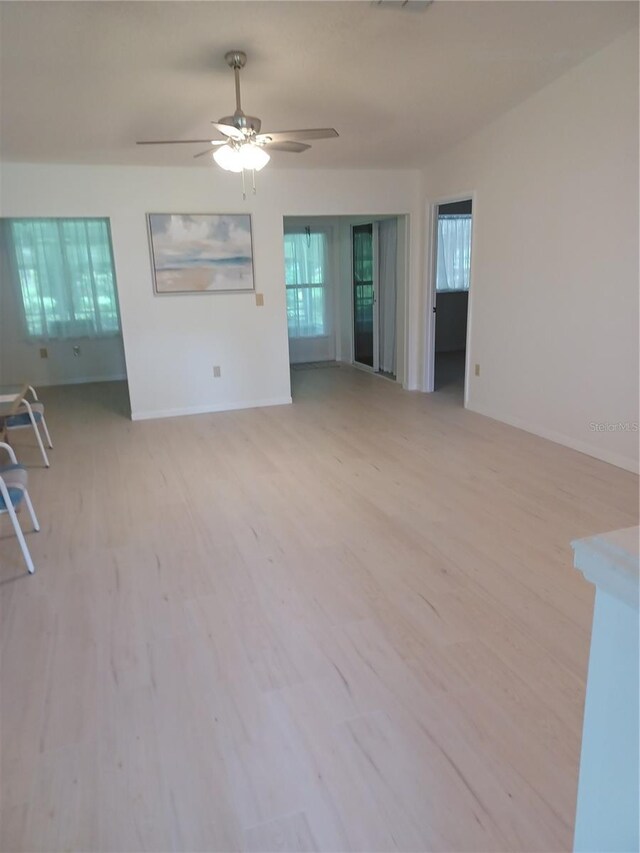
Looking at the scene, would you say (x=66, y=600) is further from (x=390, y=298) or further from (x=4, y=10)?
(x=390, y=298)

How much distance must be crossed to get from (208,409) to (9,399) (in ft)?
6.53

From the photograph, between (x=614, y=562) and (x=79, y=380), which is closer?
(x=614, y=562)

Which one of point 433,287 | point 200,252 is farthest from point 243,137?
point 433,287

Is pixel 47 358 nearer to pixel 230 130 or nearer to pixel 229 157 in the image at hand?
pixel 229 157

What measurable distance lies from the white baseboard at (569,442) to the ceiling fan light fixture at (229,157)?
309cm

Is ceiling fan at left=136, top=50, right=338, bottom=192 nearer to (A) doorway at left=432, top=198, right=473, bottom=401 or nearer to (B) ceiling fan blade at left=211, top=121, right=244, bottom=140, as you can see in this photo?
(B) ceiling fan blade at left=211, top=121, right=244, bottom=140

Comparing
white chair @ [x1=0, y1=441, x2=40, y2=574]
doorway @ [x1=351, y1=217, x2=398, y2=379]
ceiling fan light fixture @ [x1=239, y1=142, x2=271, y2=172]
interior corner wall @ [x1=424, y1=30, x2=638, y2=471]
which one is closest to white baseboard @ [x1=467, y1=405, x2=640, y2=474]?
interior corner wall @ [x1=424, y1=30, x2=638, y2=471]

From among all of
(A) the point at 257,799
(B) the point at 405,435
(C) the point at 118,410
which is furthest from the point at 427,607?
(C) the point at 118,410

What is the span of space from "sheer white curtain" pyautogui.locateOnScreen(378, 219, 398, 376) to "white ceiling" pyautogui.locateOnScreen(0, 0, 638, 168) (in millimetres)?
2082

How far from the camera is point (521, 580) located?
254 centimetres

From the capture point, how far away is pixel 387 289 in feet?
22.9

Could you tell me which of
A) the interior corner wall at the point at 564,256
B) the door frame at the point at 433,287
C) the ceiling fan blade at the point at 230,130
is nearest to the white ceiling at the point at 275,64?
the interior corner wall at the point at 564,256

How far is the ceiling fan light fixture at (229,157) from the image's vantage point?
125 inches

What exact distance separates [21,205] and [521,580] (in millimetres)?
4999
